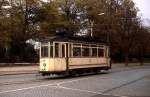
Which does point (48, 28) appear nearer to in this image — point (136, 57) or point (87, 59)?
point (87, 59)

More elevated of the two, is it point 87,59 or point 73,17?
point 73,17

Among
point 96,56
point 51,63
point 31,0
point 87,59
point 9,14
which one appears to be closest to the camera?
point 51,63

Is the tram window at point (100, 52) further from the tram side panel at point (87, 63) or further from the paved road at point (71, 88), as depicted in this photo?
the paved road at point (71, 88)

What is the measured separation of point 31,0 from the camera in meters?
66.7

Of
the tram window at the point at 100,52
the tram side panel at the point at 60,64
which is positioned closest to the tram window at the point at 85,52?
the tram window at the point at 100,52

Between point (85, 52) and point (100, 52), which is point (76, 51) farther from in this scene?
point (100, 52)

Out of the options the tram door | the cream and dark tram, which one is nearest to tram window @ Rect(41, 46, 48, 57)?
the cream and dark tram

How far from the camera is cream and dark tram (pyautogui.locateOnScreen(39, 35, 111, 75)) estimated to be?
1252 inches

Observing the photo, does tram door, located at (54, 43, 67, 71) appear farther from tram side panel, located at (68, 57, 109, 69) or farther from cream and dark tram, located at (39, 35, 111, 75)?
tram side panel, located at (68, 57, 109, 69)

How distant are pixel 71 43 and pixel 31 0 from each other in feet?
114

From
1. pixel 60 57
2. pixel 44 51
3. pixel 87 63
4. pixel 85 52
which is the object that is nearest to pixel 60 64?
pixel 60 57

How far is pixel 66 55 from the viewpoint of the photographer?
3281cm

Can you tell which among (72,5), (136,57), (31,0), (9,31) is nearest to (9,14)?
(9,31)

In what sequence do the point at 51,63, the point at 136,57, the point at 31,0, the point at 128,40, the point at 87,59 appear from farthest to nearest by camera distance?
1. the point at 136,57
2. the point at 128,40
3. the point at 31,0
4. the point at 87,59
5. the point at 51,63
